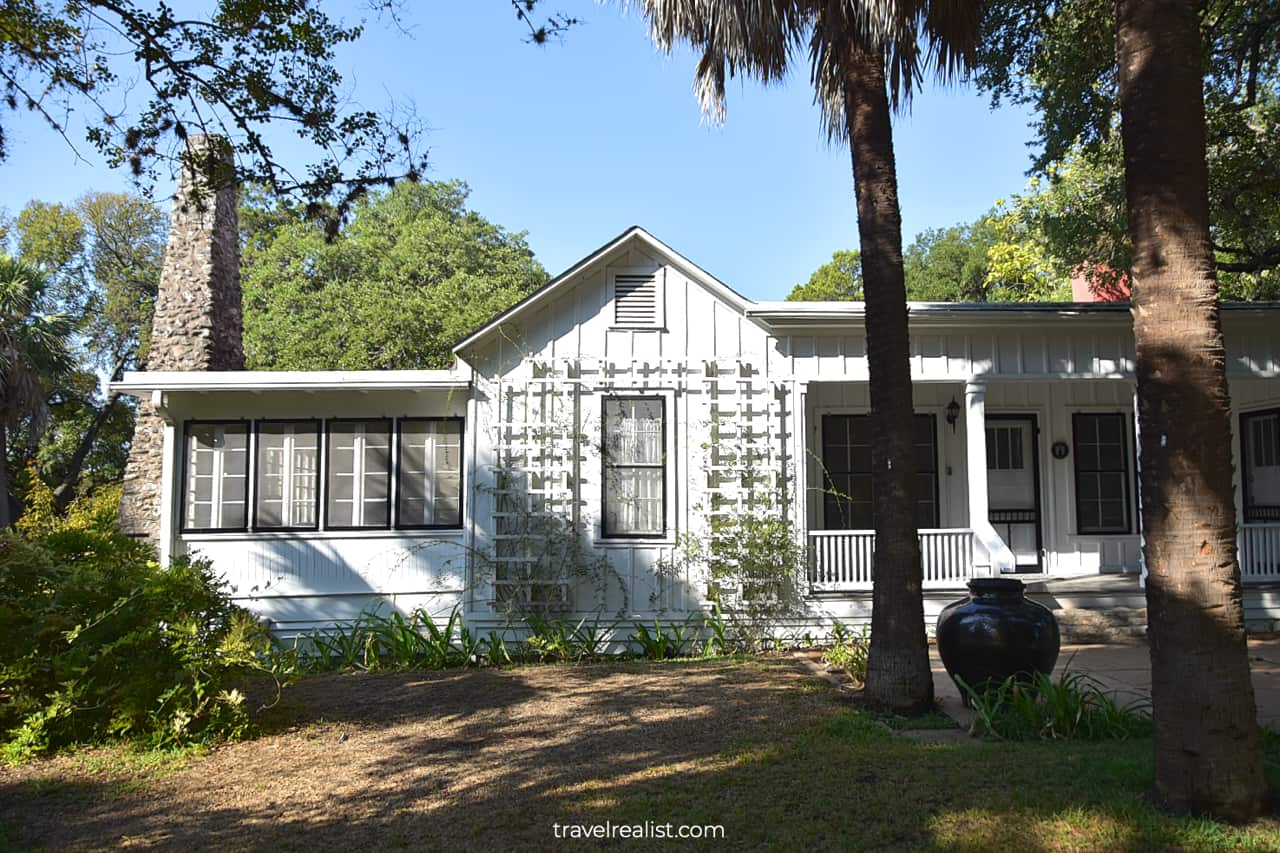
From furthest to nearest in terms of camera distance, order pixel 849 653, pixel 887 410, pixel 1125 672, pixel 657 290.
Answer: pixel 657 290 < pixel 849 653 < pixel 1125 672 < pixel 887 410

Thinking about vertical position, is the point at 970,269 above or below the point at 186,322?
above

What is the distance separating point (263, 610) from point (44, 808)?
552 centimetres

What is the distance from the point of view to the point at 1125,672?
8.69 meters

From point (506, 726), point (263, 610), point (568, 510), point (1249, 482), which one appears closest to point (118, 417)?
point (263, 610)

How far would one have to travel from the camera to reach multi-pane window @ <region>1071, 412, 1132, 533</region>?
13.0m

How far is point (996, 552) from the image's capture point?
10.7m

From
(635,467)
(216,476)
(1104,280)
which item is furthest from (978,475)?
(1104,280)

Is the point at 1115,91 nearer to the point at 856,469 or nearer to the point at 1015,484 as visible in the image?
the point at 1015,484

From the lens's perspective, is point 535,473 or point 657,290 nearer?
point 535,473

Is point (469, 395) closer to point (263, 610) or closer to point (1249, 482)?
point (263, 610)

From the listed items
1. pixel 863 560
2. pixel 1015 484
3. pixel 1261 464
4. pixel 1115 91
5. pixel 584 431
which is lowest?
pixel 863 560

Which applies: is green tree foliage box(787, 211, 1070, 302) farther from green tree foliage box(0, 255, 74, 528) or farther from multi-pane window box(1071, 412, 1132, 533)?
green tree foliage box(0, 255, 74, 528)

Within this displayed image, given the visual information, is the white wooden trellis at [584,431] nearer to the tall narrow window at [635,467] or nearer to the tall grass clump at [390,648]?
the tall narrow window at [635,467]

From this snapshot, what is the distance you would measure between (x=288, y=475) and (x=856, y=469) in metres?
7.35
